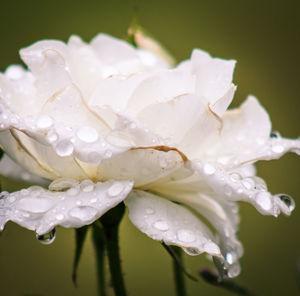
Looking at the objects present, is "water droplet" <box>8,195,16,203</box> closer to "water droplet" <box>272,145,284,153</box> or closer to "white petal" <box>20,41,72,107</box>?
"white petal" <box>20,41,72,107</box>

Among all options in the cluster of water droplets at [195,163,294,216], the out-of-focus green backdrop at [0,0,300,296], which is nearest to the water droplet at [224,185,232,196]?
the cluster of water droplets at [195,163,294,216]

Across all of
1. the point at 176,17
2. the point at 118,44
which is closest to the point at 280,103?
the point at 176,17

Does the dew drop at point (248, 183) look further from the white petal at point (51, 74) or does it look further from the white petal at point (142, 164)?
the white petal at point (51, 74)

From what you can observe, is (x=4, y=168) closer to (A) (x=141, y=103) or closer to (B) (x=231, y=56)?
(A) (x=141, y=103)

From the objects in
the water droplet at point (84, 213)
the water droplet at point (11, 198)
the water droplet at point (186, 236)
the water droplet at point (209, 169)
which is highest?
the water droplet at point (209, 169)

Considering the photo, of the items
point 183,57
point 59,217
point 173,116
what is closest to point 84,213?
point 59,217

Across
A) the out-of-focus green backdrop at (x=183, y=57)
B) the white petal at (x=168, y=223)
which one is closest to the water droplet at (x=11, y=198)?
the white petal at (x=168, y=223)

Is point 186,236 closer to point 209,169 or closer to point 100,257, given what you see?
point 209,169
